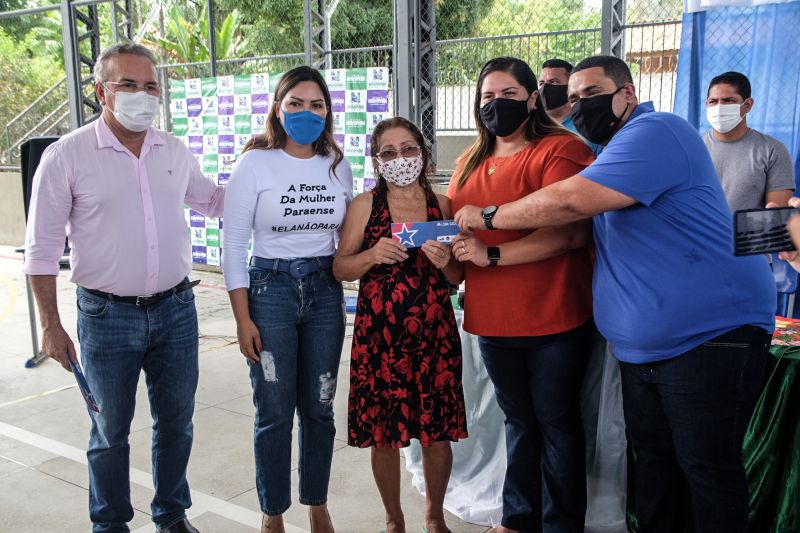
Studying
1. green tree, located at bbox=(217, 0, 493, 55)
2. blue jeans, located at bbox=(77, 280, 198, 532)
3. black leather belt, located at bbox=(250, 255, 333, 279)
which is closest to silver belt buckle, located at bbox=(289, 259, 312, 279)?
black leather belt, located at bbox=(250, 255, 333, 279)

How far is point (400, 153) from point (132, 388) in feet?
4.39

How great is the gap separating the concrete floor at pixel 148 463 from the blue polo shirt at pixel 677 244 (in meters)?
1.43

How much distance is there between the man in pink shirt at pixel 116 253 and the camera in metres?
2.52

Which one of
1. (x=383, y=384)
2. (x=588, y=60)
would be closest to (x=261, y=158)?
(x=383, y=384)

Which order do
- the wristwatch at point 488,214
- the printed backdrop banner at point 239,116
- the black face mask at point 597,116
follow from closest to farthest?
the black face mask at point 597,116, the wristwatch at point 488,214, the printed backdrop banner at point 239,116

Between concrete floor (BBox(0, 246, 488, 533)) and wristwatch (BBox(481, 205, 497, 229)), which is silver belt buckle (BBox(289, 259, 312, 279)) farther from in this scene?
concrete floor (BBox(0, 246, 488, 533))

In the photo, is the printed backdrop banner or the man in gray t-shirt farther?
the printed backdrop banner

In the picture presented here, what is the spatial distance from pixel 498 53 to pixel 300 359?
25.3ft

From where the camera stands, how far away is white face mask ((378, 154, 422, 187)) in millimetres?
2680

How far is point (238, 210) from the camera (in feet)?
8.61

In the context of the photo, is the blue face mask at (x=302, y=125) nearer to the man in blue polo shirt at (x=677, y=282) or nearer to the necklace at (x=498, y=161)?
the necklace at (x=498, y=161)

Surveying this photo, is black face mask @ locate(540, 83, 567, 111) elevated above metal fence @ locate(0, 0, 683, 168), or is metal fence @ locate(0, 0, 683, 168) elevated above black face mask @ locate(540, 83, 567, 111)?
metal fence @ locate(0, 0, 683, 168)

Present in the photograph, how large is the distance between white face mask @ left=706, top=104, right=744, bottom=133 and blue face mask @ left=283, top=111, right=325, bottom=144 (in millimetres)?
3076

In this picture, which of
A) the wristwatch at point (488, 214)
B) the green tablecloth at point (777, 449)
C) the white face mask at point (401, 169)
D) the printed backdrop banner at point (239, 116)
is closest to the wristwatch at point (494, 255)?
the wristwatch at point (488, 214)
